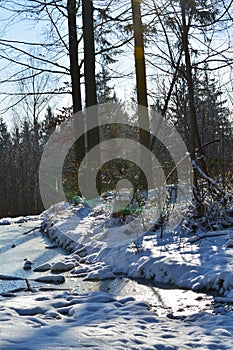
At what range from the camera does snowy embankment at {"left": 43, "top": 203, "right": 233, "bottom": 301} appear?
4734 mm

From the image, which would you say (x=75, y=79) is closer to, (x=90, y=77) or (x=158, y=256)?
(x=90, y=77)

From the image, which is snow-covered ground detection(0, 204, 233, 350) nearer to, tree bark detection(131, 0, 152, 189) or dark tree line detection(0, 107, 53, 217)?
tree bark detection(131, 0, 152, 189)

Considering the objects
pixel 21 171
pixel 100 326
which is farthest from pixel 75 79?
pixel 21 171

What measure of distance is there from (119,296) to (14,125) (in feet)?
100

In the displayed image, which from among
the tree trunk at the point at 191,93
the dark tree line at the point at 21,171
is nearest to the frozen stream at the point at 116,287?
the tree trunk at the point at 191,93

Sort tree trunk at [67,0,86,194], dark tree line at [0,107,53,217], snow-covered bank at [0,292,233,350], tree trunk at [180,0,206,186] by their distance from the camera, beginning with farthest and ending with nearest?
dark tree line at [0,107,53,217] < tree trunk at [67,0,86,194] < tree trunk at [180,0,206,186] < snow-covered bank at [0,292,233,350]

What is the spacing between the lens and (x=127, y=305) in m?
4.18

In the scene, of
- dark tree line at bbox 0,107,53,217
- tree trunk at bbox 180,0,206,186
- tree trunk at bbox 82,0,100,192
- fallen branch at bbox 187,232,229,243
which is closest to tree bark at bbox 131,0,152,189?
Answer: tree trunk at bbox 180,0,206,186

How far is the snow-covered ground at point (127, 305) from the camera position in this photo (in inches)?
123

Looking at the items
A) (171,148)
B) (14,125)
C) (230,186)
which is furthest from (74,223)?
(14,125)

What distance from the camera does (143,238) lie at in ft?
22.2

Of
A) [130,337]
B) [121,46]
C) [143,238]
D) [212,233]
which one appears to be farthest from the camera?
[121,46]

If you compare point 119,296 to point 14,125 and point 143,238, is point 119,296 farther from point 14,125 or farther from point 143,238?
point 14,125

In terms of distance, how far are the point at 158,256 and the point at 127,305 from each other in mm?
1468
